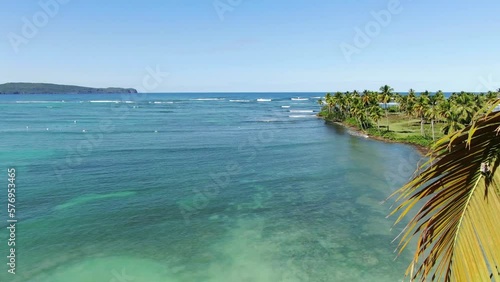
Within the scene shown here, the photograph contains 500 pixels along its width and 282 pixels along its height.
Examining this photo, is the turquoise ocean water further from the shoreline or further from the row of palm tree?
the row of palm tree

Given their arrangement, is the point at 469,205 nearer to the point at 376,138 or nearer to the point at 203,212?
the point at 203,212

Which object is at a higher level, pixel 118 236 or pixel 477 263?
pixel 477 263

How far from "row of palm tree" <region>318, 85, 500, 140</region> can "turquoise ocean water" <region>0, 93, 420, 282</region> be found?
8945 millimetres

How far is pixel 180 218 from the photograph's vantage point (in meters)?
33.0

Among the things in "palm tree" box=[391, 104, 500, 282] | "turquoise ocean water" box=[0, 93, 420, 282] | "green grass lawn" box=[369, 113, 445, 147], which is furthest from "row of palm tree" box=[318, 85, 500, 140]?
"palm tree" box=[391, 104, 500, 282]

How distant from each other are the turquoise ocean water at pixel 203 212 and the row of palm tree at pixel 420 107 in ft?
29.3

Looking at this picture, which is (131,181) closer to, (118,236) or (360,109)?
(118,236)

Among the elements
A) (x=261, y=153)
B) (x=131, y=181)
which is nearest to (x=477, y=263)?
(x=131, y=181)

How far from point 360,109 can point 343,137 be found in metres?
11.1

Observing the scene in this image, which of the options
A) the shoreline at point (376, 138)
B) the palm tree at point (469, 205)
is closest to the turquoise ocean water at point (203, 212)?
the shoreline at point (376, 138)

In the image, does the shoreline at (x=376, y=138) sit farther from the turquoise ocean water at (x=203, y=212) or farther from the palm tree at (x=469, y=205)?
the palm tree at (x=469, y=205)

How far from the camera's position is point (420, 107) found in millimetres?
74625

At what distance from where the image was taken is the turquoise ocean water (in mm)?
24312

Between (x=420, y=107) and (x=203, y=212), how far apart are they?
59334mm
